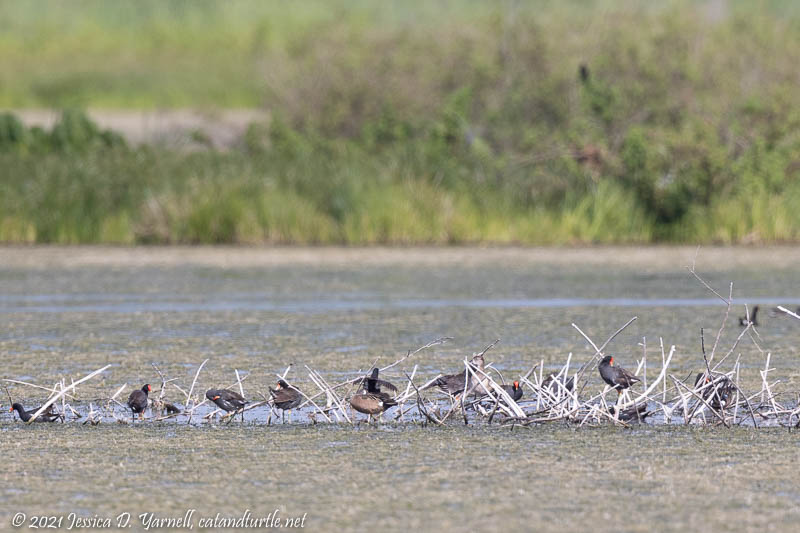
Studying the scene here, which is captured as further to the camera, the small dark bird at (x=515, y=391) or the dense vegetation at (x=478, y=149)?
the dense vegetation at (x=478, y=149)

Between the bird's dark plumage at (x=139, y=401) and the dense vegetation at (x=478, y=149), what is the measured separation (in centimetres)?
862

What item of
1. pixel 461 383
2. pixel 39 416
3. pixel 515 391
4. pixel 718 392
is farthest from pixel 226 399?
pixel 718 392

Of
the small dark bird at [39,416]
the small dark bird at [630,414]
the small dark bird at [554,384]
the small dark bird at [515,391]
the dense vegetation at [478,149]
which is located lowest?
the small dark bird at [39,416]

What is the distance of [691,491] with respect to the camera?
5.46 metres

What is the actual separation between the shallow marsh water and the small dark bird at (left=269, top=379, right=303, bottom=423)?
0.15 metres

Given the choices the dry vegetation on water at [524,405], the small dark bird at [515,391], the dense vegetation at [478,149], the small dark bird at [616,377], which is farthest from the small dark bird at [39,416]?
the dense vegetation at [478,149]

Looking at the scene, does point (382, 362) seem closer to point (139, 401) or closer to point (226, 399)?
point (226, 399)

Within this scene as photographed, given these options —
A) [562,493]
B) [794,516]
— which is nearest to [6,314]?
[562,493]

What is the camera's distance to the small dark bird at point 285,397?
6867 mm

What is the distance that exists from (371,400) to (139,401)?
1092 millimetres

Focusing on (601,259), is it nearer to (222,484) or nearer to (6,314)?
(6,314)

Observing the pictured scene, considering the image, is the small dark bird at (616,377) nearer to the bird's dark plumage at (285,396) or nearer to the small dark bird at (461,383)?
the small dark bird at (461,383)

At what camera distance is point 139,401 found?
6.94 metres

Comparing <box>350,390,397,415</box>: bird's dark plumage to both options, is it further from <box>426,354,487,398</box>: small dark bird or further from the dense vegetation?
the dense vegetation
